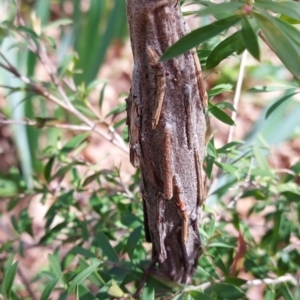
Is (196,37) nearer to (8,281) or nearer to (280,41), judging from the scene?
(280,41)

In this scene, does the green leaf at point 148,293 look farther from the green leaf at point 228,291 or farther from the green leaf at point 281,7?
the green leaf at point 281,7

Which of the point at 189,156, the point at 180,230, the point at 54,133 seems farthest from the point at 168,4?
the point at 54,133

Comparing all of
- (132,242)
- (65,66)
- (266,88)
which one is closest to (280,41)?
(266,88)

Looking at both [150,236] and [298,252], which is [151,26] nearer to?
[150,236]

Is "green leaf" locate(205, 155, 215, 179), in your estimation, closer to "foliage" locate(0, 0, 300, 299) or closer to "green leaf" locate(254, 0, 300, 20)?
"foliage" locate(0, 0, 300, 299)

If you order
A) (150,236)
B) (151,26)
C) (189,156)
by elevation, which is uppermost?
(151,26)

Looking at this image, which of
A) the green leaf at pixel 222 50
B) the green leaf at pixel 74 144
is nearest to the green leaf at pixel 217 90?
the green leaf at pixel 222 50

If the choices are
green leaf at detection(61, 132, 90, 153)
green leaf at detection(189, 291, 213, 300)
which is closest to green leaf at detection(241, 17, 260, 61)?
green leaf at detection(189, 291, 213, 300)
